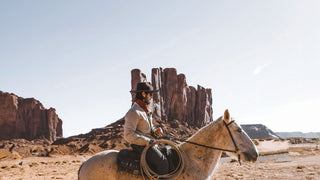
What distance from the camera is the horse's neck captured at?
158 inches

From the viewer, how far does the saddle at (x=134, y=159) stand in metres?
3.80

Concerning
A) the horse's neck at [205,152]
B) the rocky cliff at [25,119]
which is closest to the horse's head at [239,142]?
the horse's neck at [205,152]

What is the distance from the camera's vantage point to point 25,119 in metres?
97.7

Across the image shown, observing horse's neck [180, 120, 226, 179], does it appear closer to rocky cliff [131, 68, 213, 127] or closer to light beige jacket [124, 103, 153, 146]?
light beige jacket [124, 103, 153, 146]

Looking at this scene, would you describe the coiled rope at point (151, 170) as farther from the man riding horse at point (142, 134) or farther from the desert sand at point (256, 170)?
the desert sand at point (256, 170)

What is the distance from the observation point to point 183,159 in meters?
3.98

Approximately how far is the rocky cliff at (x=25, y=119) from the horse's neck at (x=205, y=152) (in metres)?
106

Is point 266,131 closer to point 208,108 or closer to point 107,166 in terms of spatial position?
point 208,108

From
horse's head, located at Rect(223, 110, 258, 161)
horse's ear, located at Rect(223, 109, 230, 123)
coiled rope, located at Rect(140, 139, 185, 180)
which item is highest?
horse's ear, located at Rect(223, 109, 230, 123)

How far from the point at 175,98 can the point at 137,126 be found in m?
87.7

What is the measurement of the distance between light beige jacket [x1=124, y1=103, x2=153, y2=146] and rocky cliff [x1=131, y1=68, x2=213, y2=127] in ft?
238

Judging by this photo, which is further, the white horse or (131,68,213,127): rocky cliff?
(131,68,213,127): rocky cliff

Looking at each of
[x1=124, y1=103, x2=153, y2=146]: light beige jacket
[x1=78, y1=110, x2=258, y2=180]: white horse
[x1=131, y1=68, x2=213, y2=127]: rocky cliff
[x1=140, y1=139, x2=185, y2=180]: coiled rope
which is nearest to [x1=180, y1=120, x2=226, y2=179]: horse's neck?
[x1=78, y1=110, x2=258, y2=180]: white horse

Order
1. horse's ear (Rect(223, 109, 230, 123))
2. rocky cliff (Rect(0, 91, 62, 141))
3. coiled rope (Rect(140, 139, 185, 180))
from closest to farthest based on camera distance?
coiled rope (Rect(140, 139, 185, 180)), horse's ear (Rect(223, 109, 230, 123)), rocky cliff (Rect(0, 91, 62, 141))
